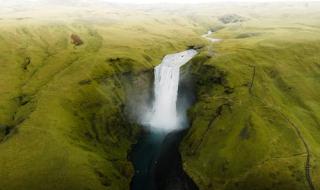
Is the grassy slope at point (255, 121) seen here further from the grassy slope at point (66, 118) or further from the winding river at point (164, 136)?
the grassy slope at point (66, 118)

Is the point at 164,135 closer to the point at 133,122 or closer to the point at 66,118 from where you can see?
the point at 133,122

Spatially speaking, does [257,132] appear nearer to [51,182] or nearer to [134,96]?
[134,96]

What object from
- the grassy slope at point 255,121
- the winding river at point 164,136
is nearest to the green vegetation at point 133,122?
the grassy slope at point 255,121

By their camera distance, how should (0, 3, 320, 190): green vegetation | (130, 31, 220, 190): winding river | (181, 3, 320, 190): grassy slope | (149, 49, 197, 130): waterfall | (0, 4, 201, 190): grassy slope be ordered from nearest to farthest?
(0, 4, 201, 190): grassy slope, (0, 3, 320, 190): green vegetation, (181, 3, 320, 190): grassy slope, (130, 31, 220, 190): winding river, (149, 49, 197, 130): waterfall

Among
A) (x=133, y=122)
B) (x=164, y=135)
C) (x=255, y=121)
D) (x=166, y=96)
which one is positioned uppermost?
(x=255, y=121)

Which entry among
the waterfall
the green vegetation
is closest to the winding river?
the waterfall

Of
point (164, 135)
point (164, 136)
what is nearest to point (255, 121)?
point (164, 136)

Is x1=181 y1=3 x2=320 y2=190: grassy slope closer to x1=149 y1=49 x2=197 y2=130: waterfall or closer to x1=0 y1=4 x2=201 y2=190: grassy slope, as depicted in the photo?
x1=149 y1=49 x2=197 y2=130: waterfall
